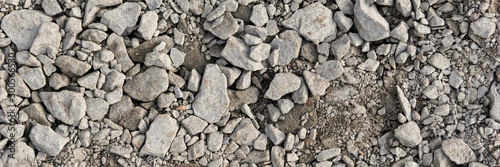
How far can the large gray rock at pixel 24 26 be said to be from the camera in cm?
284

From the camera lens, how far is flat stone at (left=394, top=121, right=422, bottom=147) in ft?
9.64

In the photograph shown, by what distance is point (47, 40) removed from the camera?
2809mm

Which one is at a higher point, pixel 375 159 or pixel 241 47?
pixel 241 47

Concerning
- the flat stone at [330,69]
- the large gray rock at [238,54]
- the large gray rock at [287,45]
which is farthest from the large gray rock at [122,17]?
the flat stone at [330,69]

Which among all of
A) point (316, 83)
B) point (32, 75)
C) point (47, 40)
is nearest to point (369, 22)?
point (316, 83)

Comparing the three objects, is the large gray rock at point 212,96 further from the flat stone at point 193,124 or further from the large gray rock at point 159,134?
the large gray rock at point 159,134

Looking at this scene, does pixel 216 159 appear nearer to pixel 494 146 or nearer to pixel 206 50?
pixel 206 50

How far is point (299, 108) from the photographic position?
3029 millimetres

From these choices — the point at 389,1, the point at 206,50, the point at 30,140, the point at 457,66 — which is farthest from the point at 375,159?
the point at 30,140

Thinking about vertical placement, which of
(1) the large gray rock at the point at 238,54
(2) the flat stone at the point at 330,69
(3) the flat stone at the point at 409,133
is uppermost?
(1) the large gray rock at the point at 238,54

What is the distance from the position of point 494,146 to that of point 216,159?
1.83m

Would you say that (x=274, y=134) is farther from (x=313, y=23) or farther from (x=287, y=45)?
(x=313, y=23)

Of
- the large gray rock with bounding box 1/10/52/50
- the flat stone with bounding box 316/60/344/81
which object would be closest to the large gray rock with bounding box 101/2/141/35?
the large gray rock with bounding box 1/10/52/50

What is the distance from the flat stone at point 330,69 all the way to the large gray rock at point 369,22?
0.26 m
